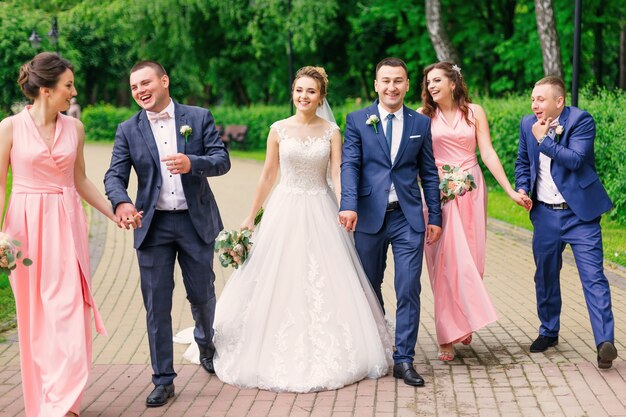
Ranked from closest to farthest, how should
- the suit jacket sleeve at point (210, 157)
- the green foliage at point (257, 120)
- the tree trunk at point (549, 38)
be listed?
the suit jacket sleeve at point (210, 157)
the tree trunk at point (549, 38)
the green foliage at point (257, 120)

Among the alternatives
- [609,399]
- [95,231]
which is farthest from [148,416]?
[95,231]

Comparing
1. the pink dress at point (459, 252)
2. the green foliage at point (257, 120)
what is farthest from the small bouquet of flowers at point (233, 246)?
the green foliage at point (257, 120)

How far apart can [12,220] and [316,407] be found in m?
2.16

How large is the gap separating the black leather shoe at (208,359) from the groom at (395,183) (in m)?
1.32

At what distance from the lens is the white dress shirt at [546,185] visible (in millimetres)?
7160

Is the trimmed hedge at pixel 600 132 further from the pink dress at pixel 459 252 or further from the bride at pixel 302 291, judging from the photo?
the bride at pixel 302 291

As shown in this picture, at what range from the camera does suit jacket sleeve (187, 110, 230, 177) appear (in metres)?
6.18

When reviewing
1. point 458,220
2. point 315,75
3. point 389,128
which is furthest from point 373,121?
point 458,220

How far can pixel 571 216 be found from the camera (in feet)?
23.2

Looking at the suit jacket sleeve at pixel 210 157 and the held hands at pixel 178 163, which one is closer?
the held hands at pixel 178 163

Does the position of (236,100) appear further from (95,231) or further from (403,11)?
(95,231)

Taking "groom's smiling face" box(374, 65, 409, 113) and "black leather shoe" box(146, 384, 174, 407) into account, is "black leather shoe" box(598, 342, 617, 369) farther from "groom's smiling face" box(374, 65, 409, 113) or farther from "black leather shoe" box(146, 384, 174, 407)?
"black leather shoe" box(146, 384, 174, 407)

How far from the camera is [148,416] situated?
6070mm

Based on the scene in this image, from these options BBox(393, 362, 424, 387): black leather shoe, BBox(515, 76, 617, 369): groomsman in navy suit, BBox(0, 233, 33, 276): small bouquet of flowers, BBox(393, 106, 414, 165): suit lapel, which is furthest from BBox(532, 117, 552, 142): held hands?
BBox(0, 233, 33, 276): small bouquet of flowers
